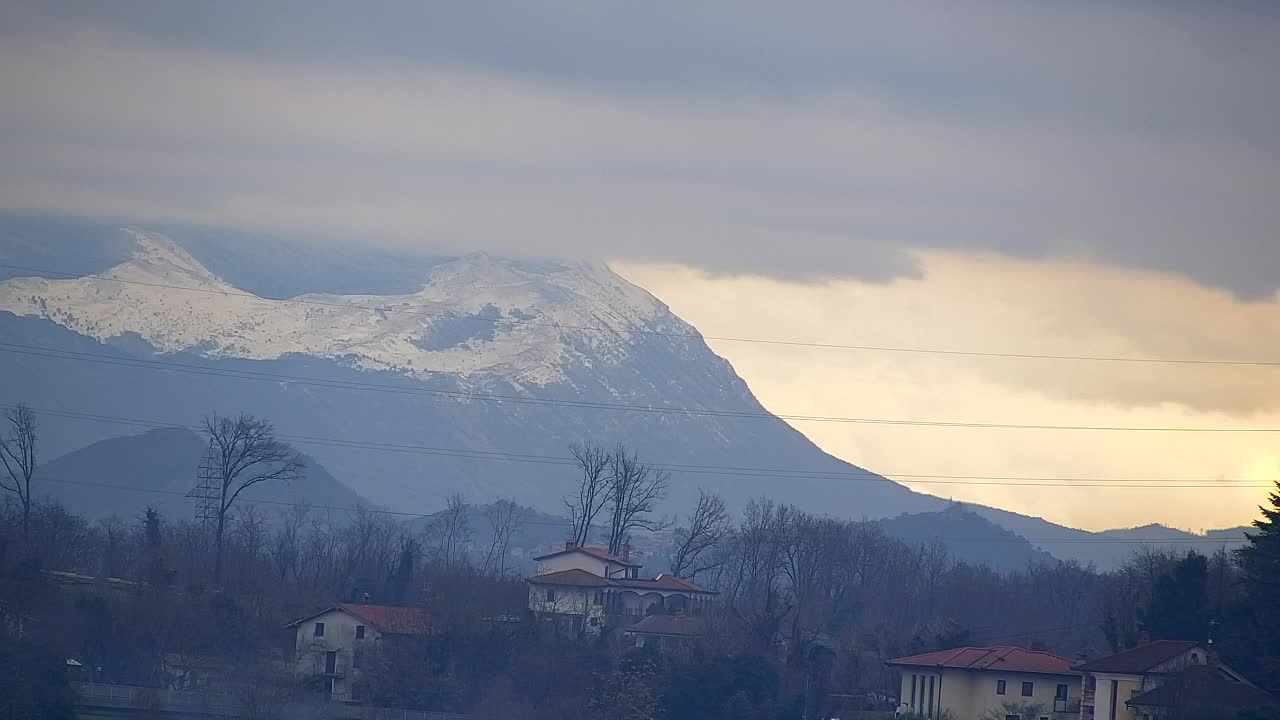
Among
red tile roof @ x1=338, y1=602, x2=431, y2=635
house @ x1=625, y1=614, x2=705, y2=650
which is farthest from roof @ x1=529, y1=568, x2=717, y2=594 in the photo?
red tile roof @ x1=338, y1=602, x2=431, y2=635

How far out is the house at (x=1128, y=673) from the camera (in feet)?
294

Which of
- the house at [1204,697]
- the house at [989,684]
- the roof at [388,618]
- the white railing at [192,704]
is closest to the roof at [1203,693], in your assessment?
the house at [1204,697]

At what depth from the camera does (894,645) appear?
387 feet

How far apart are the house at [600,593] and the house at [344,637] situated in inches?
486

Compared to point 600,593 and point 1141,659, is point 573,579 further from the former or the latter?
point 1141,659

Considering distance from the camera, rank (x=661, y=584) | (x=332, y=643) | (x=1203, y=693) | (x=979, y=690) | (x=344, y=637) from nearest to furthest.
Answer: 1. (x=1203, y=693)
2. (x=979, y=690)
3. (x=332, y=643)
4. (x=344, y=637)
5. (x=661, y=584)

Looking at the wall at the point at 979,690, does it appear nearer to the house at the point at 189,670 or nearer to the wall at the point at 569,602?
the wall at the point at 569,602

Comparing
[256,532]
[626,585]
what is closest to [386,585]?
[626,585]

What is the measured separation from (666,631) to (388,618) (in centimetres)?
2028

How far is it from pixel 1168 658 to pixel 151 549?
85.9 meters

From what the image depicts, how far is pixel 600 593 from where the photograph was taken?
13275 centimetres

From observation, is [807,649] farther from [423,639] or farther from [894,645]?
[423,639]

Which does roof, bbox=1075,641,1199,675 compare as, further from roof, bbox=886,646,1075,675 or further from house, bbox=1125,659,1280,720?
roof, bbox=886,646,1075,675

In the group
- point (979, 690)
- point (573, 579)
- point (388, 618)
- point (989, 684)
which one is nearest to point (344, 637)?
point (388, 618)
